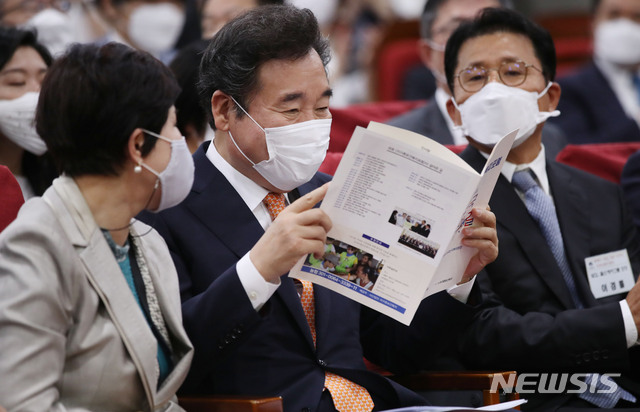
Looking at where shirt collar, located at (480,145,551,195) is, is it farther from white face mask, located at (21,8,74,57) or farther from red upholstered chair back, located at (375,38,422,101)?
red upholstered chair back, located at (375,38,422,101)

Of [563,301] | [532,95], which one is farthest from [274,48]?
[563,301]

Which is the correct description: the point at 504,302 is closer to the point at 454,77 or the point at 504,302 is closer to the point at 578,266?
the point at 578,266

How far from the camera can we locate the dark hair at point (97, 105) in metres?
1.94

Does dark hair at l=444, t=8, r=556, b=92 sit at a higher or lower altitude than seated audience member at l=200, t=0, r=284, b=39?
higher

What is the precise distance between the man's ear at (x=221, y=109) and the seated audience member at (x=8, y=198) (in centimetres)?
58

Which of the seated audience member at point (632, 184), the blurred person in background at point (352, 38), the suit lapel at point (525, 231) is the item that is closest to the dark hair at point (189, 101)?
the suit lapel at point (525, 231)

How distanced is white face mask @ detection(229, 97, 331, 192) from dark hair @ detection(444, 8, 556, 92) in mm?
883

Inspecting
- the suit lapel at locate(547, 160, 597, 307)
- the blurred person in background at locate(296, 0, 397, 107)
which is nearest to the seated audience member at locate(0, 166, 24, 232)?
the suit lapel at locate(547, 160, 597, 307)

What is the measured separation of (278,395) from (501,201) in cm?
102

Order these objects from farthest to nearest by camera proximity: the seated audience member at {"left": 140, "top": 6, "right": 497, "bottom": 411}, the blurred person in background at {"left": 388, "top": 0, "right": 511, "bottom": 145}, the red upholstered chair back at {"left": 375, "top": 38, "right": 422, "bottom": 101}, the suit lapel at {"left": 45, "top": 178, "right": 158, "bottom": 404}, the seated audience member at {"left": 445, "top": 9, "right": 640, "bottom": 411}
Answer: the red upholstered chair back at {"left": 375, "top": 38, "right": 422, "bottom": 101} → the blurred person in background at {"left": 388, "top": 0, "right": 511, "bottom": 145} → the seated audience member at {"left": 445, "top": 9, "right": 640, "bottom": 411} → the seated audience member at {"left": 140, "top": 6, "right": 497, "bottom": 411} → the suit lapel at {"left": 45, "top": 178, "right": 158, "bottom": 404}

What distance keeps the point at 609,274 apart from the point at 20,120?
214 cm

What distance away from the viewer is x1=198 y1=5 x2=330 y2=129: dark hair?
2406mm

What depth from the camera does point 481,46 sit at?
9.98 ft

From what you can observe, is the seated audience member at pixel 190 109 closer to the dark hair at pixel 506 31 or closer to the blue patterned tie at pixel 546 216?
the dark hair at pixel 506 31
